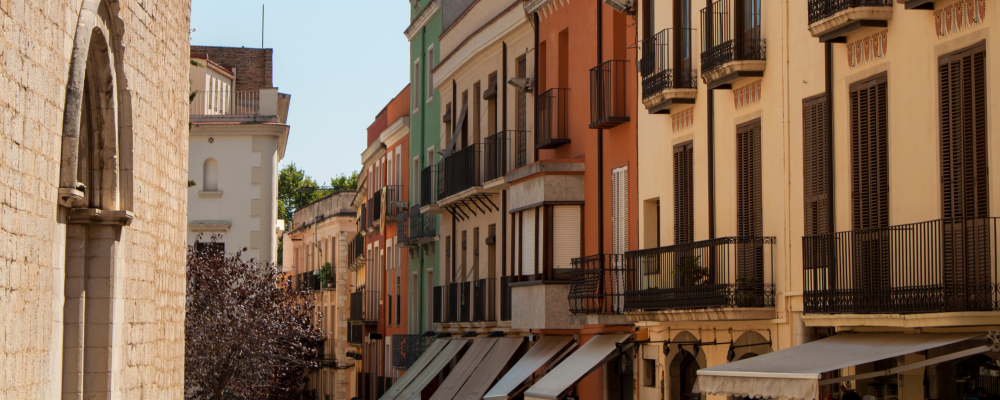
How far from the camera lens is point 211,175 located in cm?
3888

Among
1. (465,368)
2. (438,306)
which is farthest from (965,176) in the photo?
(438,306)

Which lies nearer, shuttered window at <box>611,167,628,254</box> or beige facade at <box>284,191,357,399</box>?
shuttered window at <box>611,167,628,254</box>

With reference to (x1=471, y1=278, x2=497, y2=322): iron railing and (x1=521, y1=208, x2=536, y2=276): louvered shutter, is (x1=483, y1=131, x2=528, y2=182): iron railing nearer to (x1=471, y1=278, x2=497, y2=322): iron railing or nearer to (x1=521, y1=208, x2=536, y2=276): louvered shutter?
(x1=521, y1=208, x2=536, y2=276): louvered shutter

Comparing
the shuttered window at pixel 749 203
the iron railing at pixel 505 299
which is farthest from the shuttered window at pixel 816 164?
the iron railing at pixel 505 299

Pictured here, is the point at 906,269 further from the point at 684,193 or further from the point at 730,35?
the point at 684,193

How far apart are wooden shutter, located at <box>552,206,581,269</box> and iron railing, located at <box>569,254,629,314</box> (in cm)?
139

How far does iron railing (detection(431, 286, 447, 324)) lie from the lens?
3045 centimetres

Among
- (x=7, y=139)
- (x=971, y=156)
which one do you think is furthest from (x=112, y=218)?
(x=971, y=156)

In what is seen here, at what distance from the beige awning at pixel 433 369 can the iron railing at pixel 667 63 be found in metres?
10.4

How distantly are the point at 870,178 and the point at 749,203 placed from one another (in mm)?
2991

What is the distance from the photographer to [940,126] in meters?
12.1

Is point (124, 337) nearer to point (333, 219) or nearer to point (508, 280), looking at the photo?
point (508, 280)

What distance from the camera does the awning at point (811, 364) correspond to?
11336 mm

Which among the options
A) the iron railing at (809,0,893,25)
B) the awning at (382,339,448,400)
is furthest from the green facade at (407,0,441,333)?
the iron railing at (809,0,893,25)
